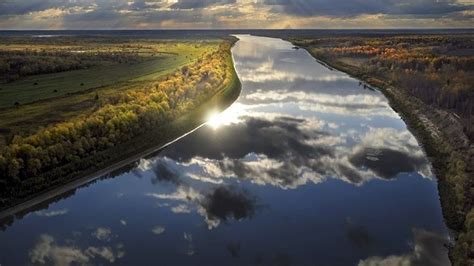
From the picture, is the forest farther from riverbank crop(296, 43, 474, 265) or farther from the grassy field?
riverbank crop(296, 43, 474, 265)

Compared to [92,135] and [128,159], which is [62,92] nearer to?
[92,135]

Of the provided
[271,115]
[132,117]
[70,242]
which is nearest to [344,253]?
[70,242]

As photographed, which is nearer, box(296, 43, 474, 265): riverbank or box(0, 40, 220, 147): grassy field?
box(296, 43, 474, 265): riverbank

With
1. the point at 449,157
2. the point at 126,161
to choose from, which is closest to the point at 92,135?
the point at 126,161

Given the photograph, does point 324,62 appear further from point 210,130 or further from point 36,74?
point 210,130

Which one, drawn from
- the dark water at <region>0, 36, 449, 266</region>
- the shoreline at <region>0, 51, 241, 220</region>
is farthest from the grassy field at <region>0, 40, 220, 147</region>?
the dark water at <region>0, 36, 449, 266</region>

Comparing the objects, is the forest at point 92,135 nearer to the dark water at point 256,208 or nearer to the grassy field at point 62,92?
the grassy field at point 62,92

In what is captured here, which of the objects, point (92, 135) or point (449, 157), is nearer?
point (449, 157)
